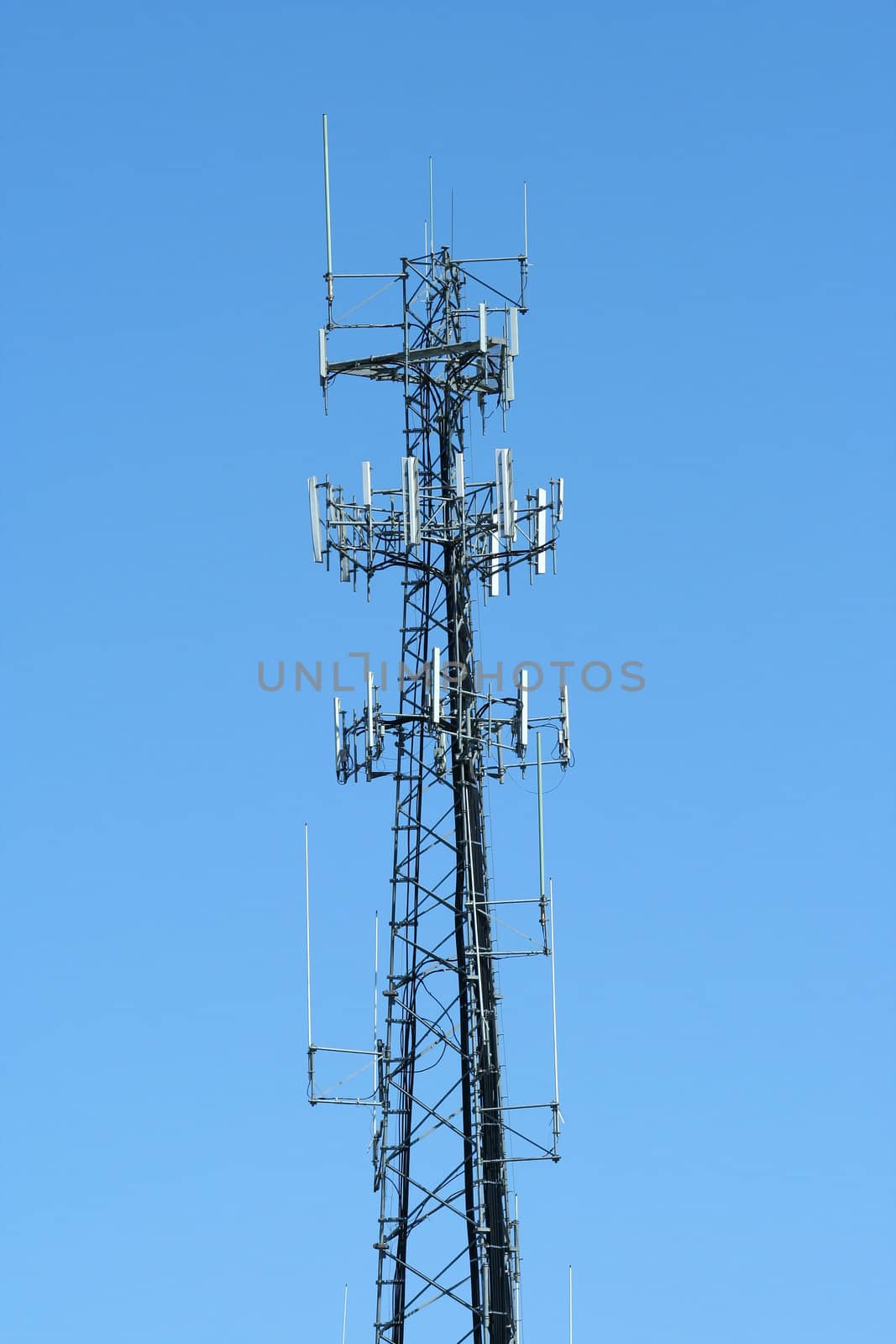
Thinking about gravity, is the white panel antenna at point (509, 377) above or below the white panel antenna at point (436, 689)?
above

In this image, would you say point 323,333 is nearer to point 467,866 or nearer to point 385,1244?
point 467,866

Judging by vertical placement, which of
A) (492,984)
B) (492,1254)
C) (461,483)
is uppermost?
(461,483)

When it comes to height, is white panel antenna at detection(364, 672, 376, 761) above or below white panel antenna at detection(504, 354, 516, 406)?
below

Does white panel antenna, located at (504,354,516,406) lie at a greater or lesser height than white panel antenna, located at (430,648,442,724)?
greater

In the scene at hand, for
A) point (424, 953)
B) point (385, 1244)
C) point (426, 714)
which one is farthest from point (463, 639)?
point (385, 1244)

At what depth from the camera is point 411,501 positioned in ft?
176

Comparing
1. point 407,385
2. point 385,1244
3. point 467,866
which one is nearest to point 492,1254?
point 385,1244

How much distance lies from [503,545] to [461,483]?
126 centimetres

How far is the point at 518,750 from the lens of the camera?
2121 inches

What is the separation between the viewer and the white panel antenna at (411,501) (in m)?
53.5

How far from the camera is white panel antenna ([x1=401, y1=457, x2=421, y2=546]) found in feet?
176

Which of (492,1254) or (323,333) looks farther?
(323,333)

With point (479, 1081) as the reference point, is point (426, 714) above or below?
above

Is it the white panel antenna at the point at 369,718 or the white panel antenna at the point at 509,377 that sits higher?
the white panel antenna at the point at 509,377
